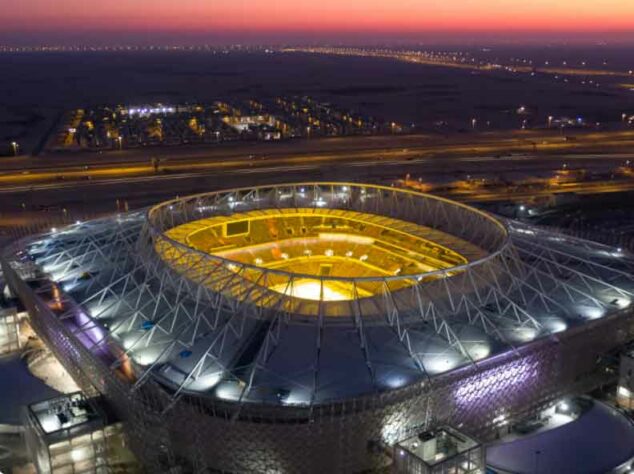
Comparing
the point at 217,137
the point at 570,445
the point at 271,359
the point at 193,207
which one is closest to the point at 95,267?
the point at 193,207

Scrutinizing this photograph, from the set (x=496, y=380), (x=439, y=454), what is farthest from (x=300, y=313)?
(x=496, y=380)

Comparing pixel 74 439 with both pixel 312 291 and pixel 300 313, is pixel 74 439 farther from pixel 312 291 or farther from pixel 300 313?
A: pixel 312 291

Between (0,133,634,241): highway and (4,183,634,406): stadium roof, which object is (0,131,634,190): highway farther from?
(4,183,634,406): stadium roof

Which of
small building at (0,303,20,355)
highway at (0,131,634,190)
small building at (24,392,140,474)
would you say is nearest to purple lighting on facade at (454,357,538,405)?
small building at (24,392,140,474)

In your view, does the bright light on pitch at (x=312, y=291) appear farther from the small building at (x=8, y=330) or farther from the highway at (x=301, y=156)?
the highway at (x=301, y=156)

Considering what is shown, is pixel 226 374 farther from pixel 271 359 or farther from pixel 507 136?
pixel 507 136
